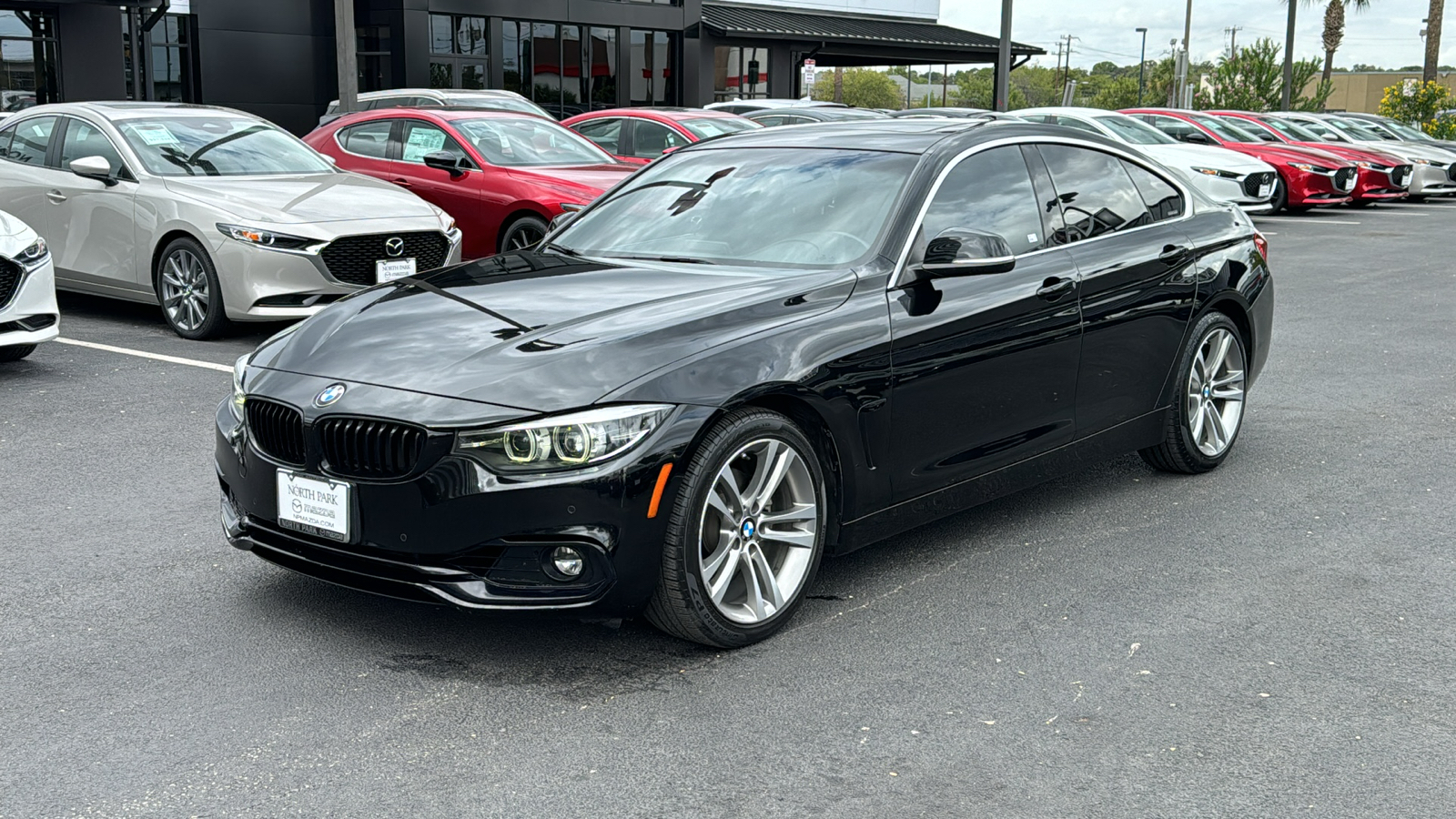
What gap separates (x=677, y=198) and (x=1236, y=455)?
3.02m

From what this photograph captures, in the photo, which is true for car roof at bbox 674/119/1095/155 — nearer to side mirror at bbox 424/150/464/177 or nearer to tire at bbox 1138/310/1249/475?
tire at bbox 1138/310/1249/475

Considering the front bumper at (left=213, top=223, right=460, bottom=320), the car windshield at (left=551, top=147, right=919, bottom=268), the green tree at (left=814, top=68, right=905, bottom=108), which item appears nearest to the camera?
the car windshield at (left=551, top=147, right=919, bottom=268)

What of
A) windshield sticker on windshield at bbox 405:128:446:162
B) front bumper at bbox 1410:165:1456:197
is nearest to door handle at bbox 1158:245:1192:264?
windshield sticker on windshield at bbox 405:128:446:162

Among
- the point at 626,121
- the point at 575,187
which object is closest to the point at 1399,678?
the point at 575,187

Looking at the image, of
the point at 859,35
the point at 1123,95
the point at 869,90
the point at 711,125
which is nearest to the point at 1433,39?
the point at 859,35

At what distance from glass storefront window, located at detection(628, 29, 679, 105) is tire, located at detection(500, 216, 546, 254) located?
27510 millimetres

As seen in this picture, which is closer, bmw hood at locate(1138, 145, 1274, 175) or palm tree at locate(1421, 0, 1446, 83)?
bmw hood at locate(1138, 145, 1274, 175)

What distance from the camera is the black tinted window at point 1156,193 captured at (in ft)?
20.0

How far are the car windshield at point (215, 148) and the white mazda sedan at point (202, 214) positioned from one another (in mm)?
13

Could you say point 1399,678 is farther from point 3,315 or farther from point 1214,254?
point 3,315

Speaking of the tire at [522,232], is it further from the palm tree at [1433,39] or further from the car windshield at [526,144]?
the palm tree at [1433,39]

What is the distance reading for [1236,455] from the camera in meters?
6.77

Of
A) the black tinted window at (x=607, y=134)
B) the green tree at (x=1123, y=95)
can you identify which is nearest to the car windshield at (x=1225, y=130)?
A: the black tinted window at (x=607, y=134)

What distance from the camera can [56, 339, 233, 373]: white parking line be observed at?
28.8 ft
